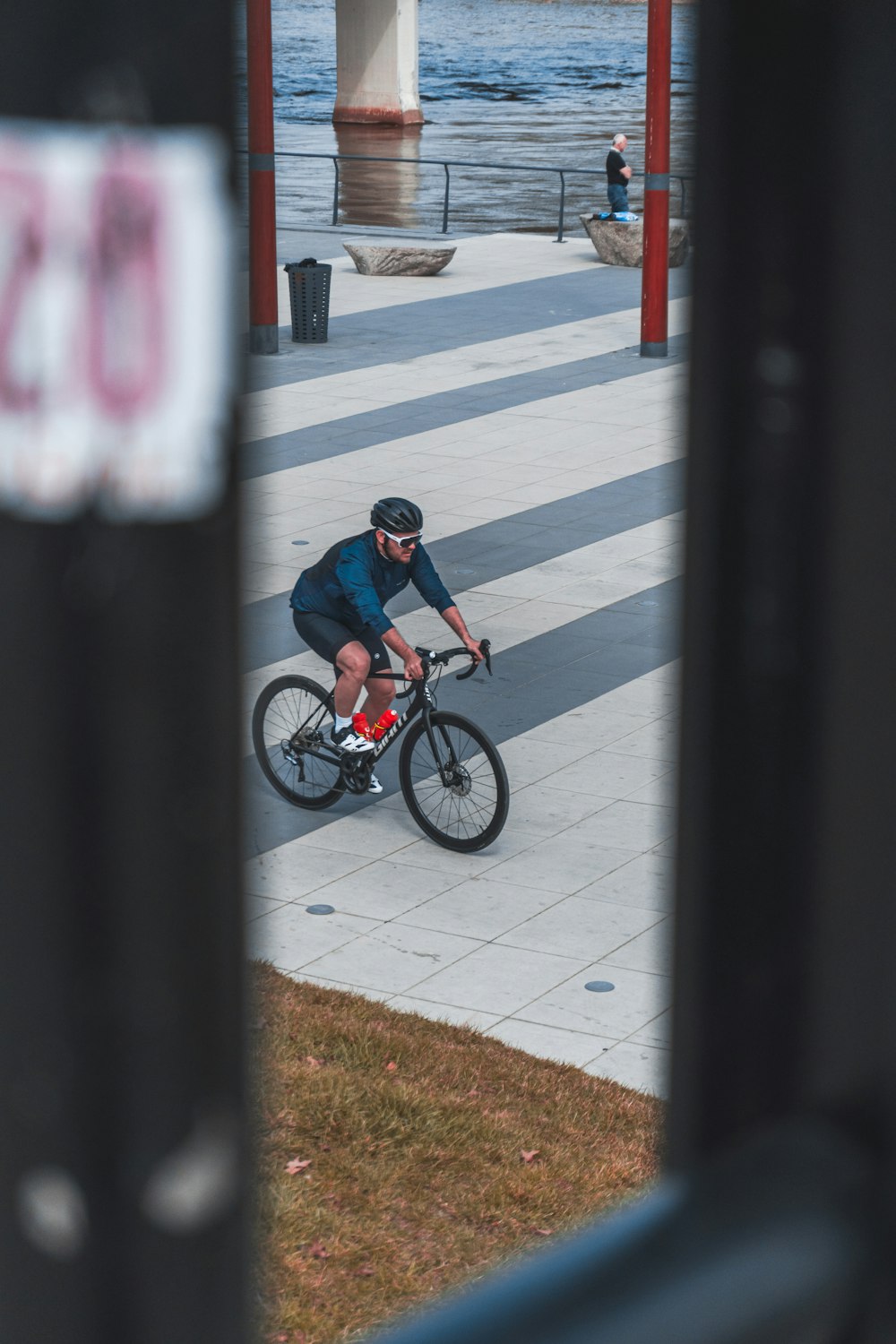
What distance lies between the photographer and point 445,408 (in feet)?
66.8

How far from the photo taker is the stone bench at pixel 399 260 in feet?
98.4

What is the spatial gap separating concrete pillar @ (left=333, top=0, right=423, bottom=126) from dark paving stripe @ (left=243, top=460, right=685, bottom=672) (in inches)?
2261

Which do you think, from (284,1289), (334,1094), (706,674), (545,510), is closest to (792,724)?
(706,674)

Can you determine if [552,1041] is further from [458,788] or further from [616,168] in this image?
[616,168]

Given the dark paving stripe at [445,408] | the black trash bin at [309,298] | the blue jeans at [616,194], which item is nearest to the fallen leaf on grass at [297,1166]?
the dark paving stripe at [445,408]

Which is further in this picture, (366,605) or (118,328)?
(366,605)

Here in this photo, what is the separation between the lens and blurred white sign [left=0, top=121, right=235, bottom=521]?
48 centimetres

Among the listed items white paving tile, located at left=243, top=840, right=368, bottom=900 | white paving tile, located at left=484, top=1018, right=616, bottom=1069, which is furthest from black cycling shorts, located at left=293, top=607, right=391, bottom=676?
white paving tile, located at left=484, top=1018, right=616, bottom=1069

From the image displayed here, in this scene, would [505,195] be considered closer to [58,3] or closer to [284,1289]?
[284,1289]

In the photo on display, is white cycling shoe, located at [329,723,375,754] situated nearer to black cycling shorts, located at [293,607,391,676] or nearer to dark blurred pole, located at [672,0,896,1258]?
black cycling shorts, located at [293,607,391,676]

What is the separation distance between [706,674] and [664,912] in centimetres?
13

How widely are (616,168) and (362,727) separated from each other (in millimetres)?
26016

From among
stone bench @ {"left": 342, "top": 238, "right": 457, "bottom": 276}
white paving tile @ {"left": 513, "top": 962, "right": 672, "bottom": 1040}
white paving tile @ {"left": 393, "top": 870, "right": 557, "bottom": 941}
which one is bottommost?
white paving tile @ {"left": 513, "top": 962, "right": 672, "bottom": 1040}

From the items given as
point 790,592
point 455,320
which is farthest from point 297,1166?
point 455,320
